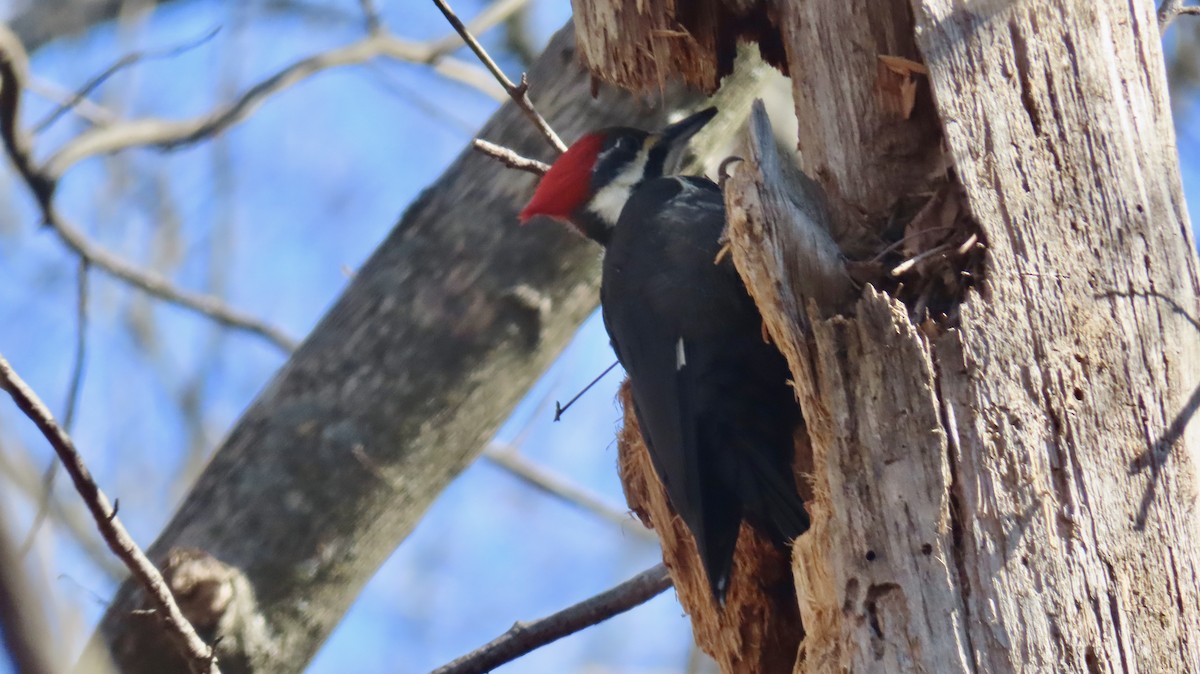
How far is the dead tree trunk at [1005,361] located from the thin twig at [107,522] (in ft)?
2.86

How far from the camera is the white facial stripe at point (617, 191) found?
2781 millimetres

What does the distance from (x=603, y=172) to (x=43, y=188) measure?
122 cm

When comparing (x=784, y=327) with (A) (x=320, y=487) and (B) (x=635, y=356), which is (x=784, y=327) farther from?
(A) (x=320, y=487)

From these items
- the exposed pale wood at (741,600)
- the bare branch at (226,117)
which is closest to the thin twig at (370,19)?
the bare branch at (226,117)

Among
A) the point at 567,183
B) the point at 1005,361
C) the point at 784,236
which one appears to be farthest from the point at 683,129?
the point at 1005,361

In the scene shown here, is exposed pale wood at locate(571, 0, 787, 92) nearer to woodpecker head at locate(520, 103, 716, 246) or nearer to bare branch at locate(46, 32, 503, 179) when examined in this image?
woodpecker head at locate(520, 103, 716, 246)

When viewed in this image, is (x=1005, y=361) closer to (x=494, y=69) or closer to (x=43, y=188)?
(x=494, y=69)

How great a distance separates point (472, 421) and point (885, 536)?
1255 millimetres

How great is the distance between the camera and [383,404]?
2434 mm

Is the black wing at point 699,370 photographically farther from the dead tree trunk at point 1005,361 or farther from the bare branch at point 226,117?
the bare branch at point 226,117

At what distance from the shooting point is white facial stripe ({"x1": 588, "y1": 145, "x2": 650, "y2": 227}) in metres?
2.78

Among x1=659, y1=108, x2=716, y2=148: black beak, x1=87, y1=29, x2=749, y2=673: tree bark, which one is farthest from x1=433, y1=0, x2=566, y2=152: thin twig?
x1=659, y1=108, x2=716, y2=148: black beak

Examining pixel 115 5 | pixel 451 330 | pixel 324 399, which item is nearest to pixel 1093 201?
pixel 451 330

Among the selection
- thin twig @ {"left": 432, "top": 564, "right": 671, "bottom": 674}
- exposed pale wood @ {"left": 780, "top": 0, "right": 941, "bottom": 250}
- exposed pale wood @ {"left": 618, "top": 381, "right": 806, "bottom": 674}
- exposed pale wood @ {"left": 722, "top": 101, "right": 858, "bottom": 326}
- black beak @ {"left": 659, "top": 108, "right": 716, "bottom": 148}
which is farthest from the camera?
black beak @ {"left": 659, "top": 108, "right": 716, "bottom": 148}
